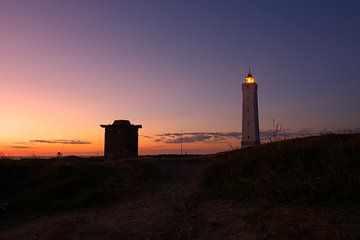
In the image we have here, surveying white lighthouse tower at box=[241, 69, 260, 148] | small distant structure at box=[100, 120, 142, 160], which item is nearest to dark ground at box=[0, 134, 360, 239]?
small distant structure at box=[100, 120, 142, 160]

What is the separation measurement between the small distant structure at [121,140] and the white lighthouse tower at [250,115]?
1882 cm

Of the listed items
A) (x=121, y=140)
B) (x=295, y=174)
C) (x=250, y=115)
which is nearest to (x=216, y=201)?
(x=295, y=174)

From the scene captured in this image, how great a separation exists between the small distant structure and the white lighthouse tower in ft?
61.7

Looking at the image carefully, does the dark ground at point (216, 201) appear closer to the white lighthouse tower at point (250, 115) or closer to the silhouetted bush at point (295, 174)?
the silhouetted bush at point (295, 174)

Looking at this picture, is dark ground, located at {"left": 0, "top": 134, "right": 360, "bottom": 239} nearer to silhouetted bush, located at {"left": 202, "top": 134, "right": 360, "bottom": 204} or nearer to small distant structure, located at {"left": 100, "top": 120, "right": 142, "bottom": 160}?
silhouetted bush, located at {"left": 202, "top": 134, "right": 360, "bottom": 204}

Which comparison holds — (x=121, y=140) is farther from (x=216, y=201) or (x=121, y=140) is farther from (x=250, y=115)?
(x=250, y=115)

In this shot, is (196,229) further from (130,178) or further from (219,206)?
(130,178)

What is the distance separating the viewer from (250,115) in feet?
131

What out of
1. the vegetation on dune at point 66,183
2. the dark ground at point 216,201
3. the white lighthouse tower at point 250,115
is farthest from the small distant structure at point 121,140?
the white lighthouse tower at point 250,115

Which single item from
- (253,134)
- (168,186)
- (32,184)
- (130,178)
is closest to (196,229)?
(168,186)

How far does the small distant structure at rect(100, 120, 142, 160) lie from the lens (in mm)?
22656

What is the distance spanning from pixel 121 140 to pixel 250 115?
20.8 meters

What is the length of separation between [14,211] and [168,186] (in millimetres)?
4480

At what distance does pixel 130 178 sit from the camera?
12.3m
